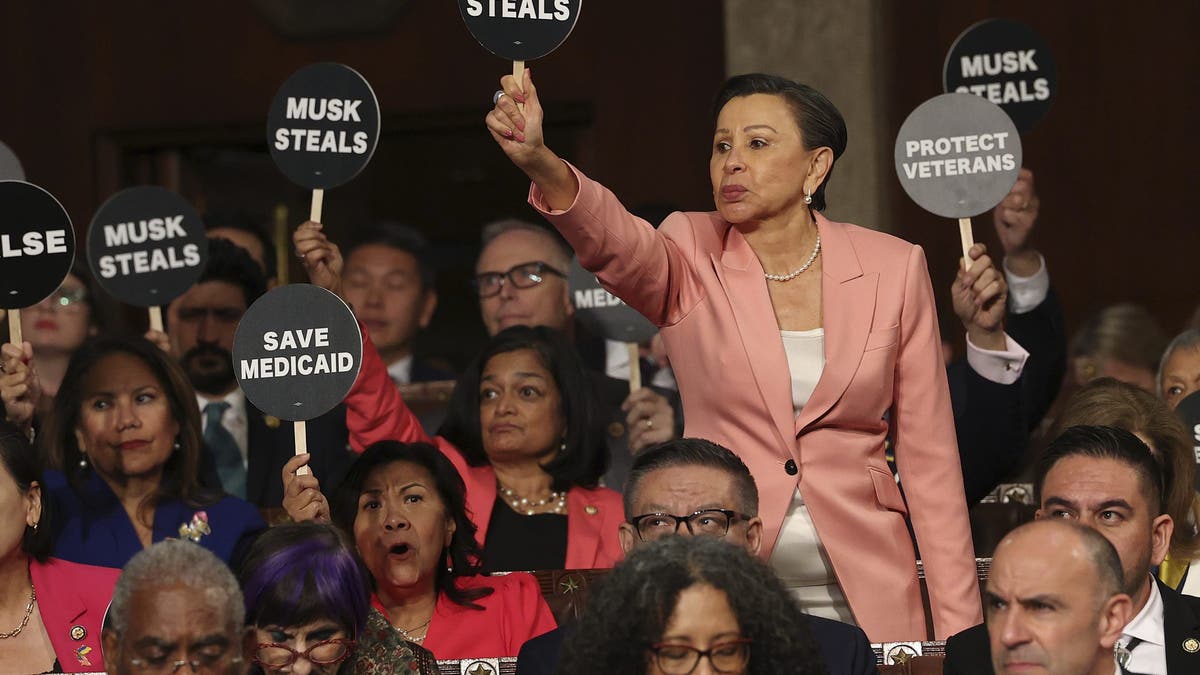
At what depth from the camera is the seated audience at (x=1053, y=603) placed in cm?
366

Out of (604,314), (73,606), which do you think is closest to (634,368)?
(604,314)

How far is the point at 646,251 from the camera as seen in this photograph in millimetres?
4156

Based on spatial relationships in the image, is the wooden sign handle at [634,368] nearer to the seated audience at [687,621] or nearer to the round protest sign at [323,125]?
the round protest sign at [323,125]

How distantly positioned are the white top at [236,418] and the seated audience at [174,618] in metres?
2.66

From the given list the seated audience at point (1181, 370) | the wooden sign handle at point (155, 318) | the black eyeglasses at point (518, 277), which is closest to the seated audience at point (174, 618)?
the wooden sign handle at point (155, 318)

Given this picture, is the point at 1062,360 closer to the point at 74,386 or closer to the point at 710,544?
the point at 710,544

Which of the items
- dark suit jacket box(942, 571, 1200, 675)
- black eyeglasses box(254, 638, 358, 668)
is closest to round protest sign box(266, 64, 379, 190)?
black eyeglasses box(254, 638, 358, 668)

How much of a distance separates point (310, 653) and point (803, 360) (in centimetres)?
117

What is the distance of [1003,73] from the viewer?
593cm

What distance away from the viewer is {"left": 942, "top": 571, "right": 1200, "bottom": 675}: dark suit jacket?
4008 millimetres

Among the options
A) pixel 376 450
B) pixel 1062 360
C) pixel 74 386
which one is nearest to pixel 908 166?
pixel 1062 360

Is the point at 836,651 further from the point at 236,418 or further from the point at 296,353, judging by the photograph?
the point at 236,418

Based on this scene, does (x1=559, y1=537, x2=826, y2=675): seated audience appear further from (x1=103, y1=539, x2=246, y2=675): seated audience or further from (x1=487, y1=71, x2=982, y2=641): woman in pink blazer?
(x1=487, y1=71, x2=982, y2=641): woman in pink blazer

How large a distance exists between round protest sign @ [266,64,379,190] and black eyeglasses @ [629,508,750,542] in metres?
1.72
